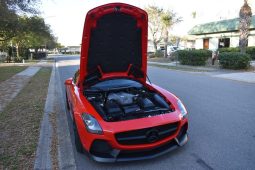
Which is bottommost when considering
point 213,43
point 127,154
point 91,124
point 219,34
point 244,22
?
point 127,154

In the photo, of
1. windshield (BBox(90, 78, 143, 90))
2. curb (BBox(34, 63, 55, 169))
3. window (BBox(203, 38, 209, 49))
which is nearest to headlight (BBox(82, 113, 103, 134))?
curb (BBox(34, 63, 55, 169))

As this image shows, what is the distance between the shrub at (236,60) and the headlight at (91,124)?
14.6 meters

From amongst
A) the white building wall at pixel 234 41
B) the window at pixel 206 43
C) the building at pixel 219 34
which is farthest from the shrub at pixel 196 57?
the window at pixel 206 43

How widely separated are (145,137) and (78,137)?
1.04m

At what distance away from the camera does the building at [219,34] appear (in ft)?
92.9

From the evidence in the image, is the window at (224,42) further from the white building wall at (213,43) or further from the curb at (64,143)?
the curb at (64,143)

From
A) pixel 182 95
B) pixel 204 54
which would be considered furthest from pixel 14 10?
pixel 204 54

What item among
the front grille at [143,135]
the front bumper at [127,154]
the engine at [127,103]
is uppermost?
the engine at [127,103]

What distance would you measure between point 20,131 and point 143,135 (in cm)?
275

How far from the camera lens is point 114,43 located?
191 inches

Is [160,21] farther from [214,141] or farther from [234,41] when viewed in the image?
[214,141]

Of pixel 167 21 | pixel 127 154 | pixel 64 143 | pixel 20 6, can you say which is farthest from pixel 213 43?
pixel 127 154

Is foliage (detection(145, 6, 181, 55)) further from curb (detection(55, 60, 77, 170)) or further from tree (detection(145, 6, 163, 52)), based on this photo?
curb (detection(55, 60, 77, 170))

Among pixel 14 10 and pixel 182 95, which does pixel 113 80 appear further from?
pixel 14 10
